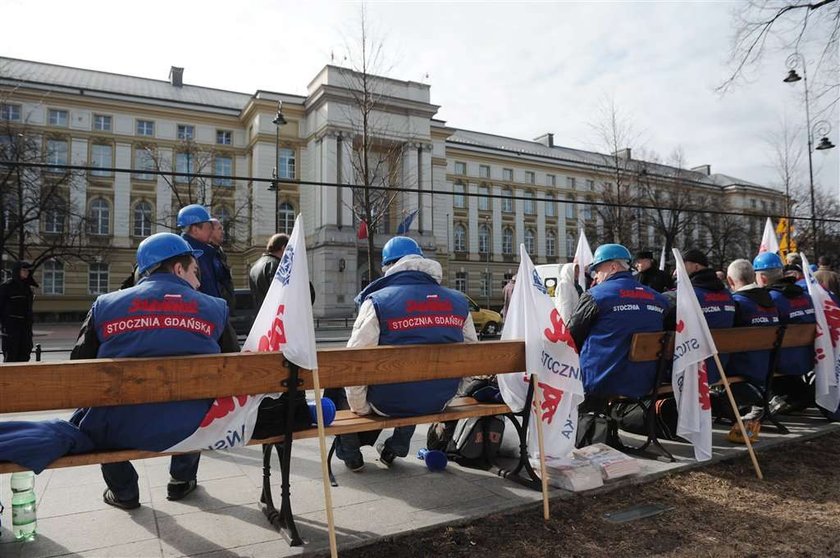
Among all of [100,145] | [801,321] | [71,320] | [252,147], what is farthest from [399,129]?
[801,321]

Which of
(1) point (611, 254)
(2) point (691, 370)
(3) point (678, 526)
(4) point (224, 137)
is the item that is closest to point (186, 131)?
(4) point (224, 137)

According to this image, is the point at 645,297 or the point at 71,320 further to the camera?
the point at 71,320

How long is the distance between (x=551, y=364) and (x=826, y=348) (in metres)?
3.82

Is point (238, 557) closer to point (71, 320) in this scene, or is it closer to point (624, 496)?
point (624, 496)

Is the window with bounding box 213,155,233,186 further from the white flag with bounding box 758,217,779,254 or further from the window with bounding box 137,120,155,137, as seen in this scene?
the white flag with bounding box 758,217,779,254

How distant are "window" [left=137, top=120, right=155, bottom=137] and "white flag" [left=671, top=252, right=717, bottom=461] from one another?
162ft

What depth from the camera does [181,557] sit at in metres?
2.80

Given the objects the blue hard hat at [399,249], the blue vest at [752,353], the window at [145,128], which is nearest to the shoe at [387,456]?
the blue hard hat at [399,249]

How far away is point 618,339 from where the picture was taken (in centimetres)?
451

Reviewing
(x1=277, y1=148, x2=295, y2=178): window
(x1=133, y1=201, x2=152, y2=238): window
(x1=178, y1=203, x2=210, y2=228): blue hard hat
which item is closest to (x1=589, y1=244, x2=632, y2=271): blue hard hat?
(x1=178, y1=203, x2=210, y2=228): blue hard hat

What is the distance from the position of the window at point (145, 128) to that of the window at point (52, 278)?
12608 mm

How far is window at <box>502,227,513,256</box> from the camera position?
61.2 metres

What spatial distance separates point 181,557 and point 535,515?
203 cm

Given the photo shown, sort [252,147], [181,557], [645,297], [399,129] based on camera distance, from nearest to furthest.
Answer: [181,557] → [645,297] → [399,129] → [252,147]
